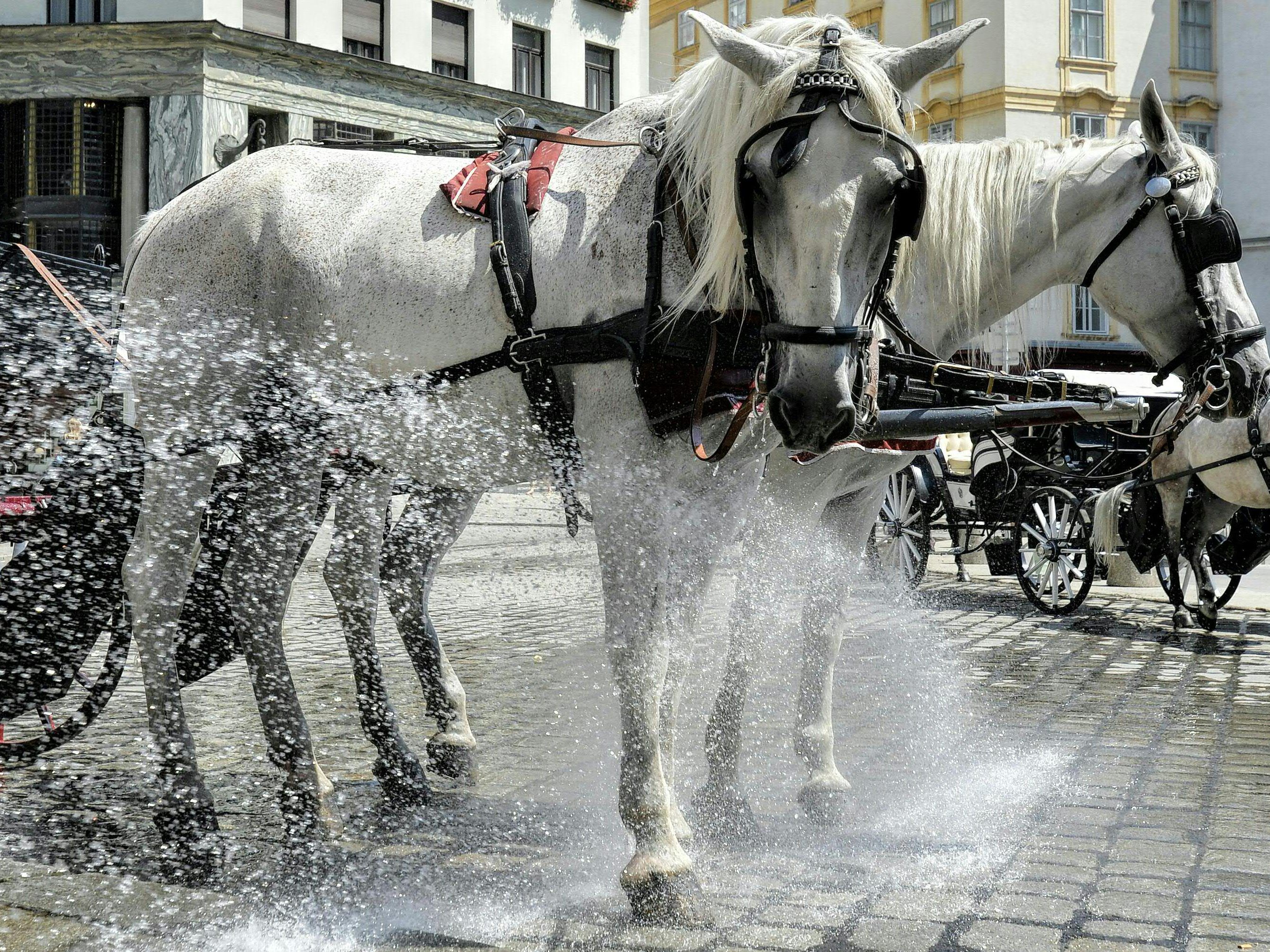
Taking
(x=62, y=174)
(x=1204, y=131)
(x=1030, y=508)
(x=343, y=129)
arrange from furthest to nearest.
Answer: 1. (x=1204, y=131)
2. (x=343, y=129)
3. (x=62, y=174)
4. (x=1030, y=508)

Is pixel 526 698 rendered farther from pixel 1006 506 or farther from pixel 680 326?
pixel 1006 506

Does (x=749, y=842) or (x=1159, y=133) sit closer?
(x=749, y=842)

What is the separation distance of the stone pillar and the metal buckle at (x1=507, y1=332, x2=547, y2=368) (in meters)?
22.8

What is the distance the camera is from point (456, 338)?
3.27m

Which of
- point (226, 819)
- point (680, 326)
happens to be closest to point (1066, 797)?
point (680, 326)

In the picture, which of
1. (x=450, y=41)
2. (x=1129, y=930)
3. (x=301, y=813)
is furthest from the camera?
(x=450, y=41)

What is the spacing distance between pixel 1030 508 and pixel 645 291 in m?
7.49

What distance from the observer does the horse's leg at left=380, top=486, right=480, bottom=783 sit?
4285 mm

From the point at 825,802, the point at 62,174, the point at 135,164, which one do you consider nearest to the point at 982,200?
the point at 825,802

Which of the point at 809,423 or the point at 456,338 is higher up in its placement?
the point at 456,338

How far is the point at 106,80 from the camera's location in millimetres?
24078

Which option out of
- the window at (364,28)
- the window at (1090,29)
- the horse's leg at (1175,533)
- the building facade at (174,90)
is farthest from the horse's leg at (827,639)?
the window at (1090,29)

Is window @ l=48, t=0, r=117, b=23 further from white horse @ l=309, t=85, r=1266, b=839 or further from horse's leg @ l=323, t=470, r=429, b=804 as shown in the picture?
white horse @ l=309, t=85, r=1266, b=839

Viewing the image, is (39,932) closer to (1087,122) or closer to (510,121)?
(510,121)
